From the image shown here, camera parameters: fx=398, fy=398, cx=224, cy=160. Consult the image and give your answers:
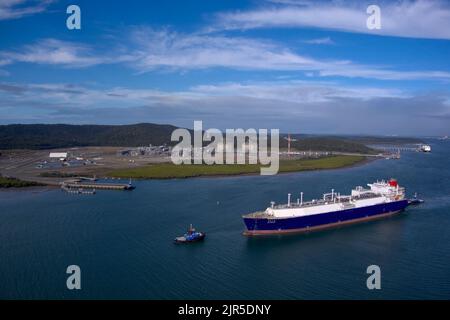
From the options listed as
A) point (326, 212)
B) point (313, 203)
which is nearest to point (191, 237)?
point (326, 212)

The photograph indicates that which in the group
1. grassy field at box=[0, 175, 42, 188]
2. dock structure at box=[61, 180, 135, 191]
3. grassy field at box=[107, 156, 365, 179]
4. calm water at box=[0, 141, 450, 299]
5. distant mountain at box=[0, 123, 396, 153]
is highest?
distant mountain at box=[0, 123, 396, 153]

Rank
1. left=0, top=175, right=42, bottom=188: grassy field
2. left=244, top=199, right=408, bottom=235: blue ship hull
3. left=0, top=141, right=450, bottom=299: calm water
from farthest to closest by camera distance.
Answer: left=0, top=175, right=42, bottom=188: grassy field
left=244, top=199, right=408, bottom=235: blue ship hull
left=0, top=141, right=450, bottom=299: calm water

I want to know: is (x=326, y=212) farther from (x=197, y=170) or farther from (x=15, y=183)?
(x=15, y=183)

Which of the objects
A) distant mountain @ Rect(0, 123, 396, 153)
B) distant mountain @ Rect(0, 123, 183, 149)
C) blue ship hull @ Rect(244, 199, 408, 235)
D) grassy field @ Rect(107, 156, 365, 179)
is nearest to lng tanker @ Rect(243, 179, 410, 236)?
blue ship hull @ Rect(244, 199, 408, 235)

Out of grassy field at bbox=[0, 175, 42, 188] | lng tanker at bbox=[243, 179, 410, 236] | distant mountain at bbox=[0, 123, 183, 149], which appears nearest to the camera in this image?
lng tanker at bbox=[243, 179, 410, 236]

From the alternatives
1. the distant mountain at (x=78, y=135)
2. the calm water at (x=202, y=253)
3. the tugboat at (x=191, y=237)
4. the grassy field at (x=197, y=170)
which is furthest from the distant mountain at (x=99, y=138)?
the tugboat at (x=191, y=237)

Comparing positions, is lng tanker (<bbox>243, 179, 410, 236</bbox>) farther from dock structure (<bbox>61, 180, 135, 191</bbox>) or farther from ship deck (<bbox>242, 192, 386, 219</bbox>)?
dock structure (<bbox>61, 180, 135, 191</bbox>)

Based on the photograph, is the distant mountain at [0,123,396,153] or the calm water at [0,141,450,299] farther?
the distant mountain at [0,123,396,153]
